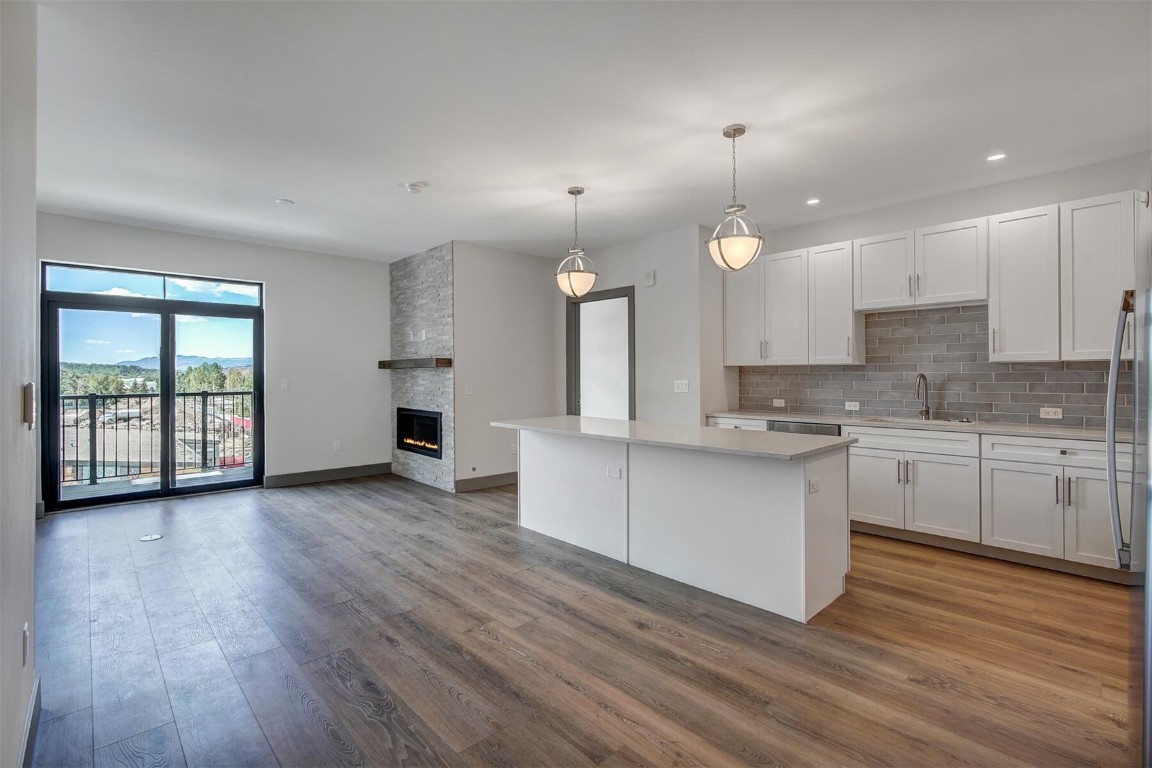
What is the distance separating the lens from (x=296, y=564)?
3.63 m

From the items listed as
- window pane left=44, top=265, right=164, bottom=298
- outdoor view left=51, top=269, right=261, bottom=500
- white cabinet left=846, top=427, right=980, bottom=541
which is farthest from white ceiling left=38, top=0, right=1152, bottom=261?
white cabinet left=846, top=427, right=980, bottom=541

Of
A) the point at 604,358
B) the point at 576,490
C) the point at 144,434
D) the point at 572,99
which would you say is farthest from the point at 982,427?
the point at 144,434

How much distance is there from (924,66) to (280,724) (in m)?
3.96

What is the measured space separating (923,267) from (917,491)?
1.74 meters

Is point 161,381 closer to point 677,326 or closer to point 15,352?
point 15,352

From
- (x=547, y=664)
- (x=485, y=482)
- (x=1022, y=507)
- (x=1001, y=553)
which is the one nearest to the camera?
(x=547, y=664)

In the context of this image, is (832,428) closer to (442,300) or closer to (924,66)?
(924,66)

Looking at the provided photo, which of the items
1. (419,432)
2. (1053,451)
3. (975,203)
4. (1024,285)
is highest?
(975,203)

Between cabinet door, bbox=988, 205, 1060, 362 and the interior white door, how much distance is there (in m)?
3.27

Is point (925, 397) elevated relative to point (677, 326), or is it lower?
lower

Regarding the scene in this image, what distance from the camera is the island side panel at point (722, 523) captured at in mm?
2775

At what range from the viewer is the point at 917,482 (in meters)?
3.94

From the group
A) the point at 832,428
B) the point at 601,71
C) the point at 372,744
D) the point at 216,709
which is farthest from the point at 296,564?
the point at 832,428

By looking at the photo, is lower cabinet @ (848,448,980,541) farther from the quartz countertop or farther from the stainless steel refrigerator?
the stainless steel refrigerator
